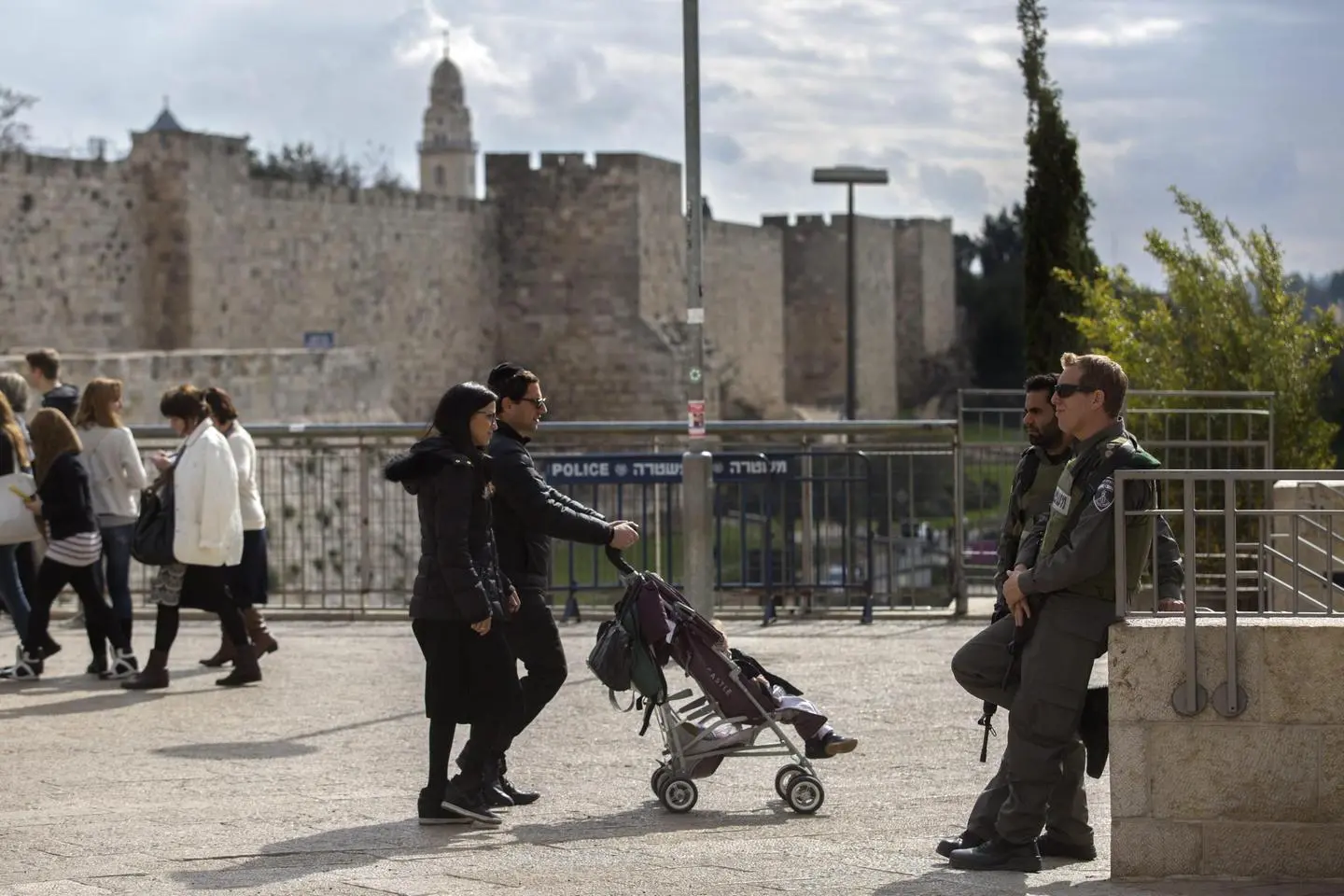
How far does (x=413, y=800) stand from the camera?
718 centimetres

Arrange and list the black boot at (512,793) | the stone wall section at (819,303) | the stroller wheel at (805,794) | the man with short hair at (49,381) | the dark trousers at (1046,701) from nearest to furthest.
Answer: the dark trousers at (1046,701) < the stroller wheel at (805,794) < the black boot at (512,793) < the man with short hair at (49,381) < the stone wall section at (819,303)

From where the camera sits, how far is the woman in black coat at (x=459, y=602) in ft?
21.5

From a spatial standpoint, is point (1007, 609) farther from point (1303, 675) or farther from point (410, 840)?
point (410, 840)

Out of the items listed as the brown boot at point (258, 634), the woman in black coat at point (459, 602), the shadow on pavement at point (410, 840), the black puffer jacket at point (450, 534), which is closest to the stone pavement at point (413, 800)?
the shadow on pavement at point (410, 840)

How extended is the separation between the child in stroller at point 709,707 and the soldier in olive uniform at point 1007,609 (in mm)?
880

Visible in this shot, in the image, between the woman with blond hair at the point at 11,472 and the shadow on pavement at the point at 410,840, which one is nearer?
the shadow on pavement at the point at 410,840

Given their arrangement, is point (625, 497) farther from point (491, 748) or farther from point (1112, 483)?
point (1112, 483)

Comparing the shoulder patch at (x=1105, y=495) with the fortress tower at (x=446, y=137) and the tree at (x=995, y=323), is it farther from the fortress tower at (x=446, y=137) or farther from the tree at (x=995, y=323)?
the fortress tower at (x=446, y=137)

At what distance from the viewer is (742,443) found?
13516mm

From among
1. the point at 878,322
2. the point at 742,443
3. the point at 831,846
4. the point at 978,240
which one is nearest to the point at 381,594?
the point at 742,443

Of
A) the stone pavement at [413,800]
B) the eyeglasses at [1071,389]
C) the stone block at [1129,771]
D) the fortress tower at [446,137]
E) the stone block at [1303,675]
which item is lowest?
the stone pavement at [413,800]

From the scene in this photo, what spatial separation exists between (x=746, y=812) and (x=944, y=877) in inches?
51.9

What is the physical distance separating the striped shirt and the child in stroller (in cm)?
358

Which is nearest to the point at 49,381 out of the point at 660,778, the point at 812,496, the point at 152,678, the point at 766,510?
the point at 152,678
